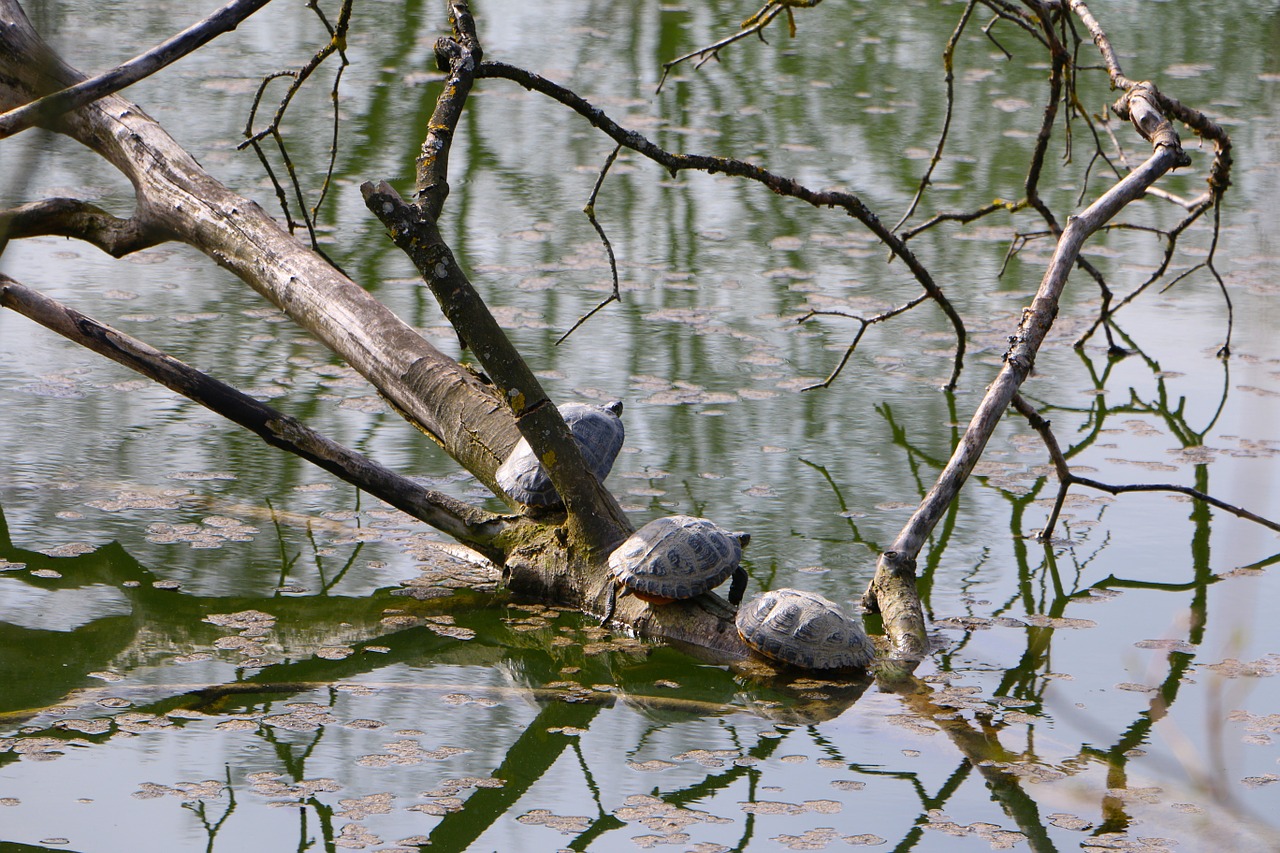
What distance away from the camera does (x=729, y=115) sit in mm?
7281

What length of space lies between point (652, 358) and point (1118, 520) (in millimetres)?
1584

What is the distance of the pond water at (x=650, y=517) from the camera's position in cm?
236

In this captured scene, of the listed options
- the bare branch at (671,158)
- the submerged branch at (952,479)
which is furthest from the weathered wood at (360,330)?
the bare branch at (671,158)

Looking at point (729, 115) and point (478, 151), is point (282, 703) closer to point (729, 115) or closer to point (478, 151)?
point (478, 151)

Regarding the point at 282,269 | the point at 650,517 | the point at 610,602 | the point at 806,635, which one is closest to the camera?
the point at 806,635

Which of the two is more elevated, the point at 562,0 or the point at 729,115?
the point at 562,0

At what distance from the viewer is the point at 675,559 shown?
2.92 m

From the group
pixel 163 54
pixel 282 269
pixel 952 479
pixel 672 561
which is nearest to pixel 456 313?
pixel 672 561

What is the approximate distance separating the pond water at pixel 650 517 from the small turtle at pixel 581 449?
21 cm

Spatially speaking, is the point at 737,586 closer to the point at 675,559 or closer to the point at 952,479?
→ the point at 675,559

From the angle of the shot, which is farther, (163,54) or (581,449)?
(581,449)

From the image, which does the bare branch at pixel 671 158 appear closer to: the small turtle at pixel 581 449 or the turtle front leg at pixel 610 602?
the small turtle at pixel 581 449

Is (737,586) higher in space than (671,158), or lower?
lower

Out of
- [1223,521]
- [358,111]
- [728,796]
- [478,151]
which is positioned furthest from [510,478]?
[358,111]
